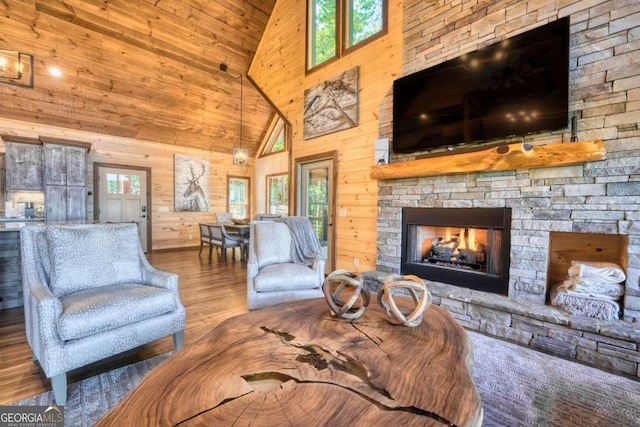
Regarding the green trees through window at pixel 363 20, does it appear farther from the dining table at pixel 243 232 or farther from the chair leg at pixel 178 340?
the chair leg at pixel 178 340

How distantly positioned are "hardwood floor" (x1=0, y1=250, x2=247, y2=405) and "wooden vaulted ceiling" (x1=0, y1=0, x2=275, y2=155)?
12.0 ft

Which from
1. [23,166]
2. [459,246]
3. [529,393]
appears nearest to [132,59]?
[23,166]

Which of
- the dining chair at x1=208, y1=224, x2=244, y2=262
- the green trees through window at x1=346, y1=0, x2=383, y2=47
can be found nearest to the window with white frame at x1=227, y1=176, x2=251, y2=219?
the dining chair at x1=208, y1=224, x2=244, y2=262

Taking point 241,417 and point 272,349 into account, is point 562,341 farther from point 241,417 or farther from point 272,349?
point 241,417

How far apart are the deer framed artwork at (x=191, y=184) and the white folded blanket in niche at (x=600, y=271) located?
778 cm

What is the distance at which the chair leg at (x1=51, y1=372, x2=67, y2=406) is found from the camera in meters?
1.56

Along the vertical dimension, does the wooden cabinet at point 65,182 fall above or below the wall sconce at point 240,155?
below

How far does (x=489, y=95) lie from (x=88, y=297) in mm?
3590

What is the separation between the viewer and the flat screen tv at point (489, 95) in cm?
229

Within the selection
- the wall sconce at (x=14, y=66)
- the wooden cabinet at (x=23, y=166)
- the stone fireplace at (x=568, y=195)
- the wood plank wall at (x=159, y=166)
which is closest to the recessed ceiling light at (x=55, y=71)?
the wood plank wall at (x=159, y=166)

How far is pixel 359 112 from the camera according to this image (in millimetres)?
3965

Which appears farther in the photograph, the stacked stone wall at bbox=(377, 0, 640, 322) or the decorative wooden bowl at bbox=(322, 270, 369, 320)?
the stacked stone wall at bbox=(377, 0, 640, 322)

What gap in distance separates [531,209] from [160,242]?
7.62 meters

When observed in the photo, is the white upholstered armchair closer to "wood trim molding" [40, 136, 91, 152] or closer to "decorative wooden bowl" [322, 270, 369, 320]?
"decorative wooden bowl" [322, 270, 369, 320]
